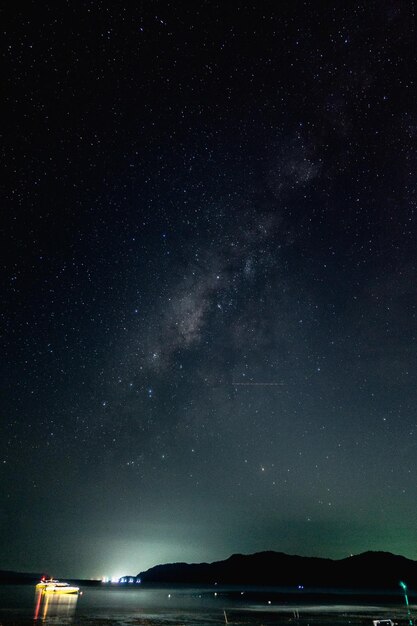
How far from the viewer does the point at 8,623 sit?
4697cm

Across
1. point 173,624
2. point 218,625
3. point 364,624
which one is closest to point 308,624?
point 364,624

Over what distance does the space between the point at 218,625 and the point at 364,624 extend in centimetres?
1699

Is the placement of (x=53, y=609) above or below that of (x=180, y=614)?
above

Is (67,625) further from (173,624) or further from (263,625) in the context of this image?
(263,625)

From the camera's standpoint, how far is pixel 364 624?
52.5 m

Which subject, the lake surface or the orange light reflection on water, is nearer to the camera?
the lake surface

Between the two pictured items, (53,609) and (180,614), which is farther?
(53,609)

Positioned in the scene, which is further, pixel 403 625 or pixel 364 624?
pixel 364 624

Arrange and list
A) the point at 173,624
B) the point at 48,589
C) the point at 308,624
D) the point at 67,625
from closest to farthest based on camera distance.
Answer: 1. the point at 67,625
2. the point at 173,624
3. the point at 308,624
4. the point at 48,589

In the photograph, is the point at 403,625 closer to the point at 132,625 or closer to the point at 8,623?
the point at 132,625

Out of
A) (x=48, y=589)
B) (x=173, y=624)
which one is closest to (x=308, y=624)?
(x=173, y=624)

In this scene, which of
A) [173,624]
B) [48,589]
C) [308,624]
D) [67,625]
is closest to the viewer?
[67,625]

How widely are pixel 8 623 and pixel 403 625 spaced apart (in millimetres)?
39989

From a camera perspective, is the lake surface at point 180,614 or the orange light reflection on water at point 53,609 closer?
the lake surface at point 180,614
